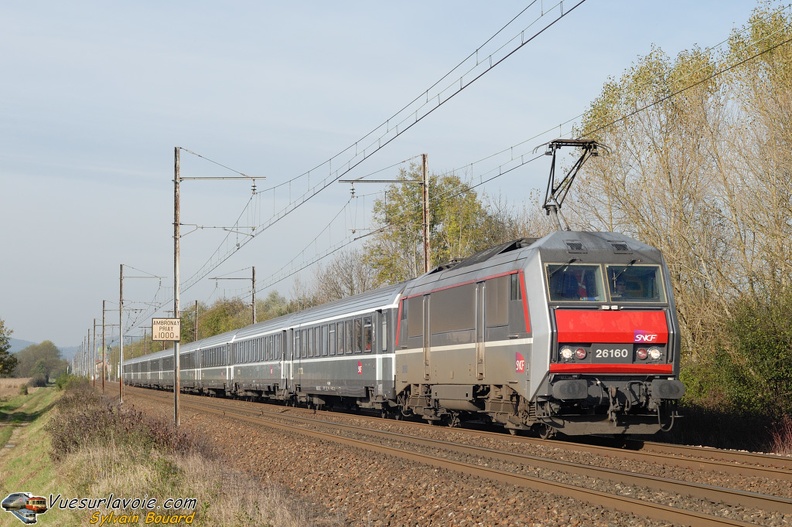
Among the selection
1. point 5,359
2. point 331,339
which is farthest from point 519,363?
point 5,359

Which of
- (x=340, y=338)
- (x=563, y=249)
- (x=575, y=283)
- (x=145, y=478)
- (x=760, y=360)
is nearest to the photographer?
(x=145, y=478)

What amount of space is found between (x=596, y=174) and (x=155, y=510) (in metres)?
23.0

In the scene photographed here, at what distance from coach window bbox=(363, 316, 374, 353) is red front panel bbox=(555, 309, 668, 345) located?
11.4 metres

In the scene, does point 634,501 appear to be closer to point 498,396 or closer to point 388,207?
point 498,396

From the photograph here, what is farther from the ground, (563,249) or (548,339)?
(563,249)

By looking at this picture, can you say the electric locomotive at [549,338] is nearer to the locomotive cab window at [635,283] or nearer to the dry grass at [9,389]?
the locomotive cab window at [635,283]

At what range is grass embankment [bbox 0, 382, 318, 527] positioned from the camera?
11125 mm

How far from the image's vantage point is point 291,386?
122ft

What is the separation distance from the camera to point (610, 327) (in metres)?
16.1

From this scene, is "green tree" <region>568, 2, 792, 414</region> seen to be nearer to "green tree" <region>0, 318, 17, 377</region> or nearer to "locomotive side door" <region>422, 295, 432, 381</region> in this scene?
"locomotive side door" <region>422, 295, 432, 381</region>

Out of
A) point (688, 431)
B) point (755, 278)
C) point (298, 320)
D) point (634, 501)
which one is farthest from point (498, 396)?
point (298, 320)

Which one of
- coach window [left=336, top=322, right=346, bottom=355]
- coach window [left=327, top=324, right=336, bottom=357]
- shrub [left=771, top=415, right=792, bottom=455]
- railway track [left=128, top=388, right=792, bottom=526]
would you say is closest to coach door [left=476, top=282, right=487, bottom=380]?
railway track [left=128, top=388, right=792, bottom=526]

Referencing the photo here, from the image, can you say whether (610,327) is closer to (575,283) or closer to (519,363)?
(575,283)

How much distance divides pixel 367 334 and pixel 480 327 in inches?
356
